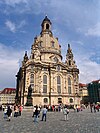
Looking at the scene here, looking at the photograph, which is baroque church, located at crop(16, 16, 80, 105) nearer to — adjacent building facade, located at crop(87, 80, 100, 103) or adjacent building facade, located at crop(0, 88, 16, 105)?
adjacent building facade, located at crop(87, 80, 100, 103)

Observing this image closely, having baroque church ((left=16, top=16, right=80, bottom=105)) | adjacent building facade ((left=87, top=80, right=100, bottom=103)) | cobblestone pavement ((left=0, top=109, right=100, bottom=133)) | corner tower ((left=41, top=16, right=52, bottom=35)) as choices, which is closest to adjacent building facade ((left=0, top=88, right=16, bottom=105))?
baroque church ((left=16, top=16, right=80, bottom=105))

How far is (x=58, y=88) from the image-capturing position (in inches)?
2512

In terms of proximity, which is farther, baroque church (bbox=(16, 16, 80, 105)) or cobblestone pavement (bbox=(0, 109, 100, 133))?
baroque church (bbox=(16, 16, 80, 105))

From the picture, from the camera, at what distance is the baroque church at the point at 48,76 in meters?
60.2

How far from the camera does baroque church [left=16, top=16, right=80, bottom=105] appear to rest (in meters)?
60.2

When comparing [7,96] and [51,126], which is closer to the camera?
[51,126]

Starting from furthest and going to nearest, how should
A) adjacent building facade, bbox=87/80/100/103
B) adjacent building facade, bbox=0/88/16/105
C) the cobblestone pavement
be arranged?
1. adjacent building facade, bbox=0/88/16/105
2. adjacent building facade, bbox=87/80/100/103
3. the cobblestone pavement

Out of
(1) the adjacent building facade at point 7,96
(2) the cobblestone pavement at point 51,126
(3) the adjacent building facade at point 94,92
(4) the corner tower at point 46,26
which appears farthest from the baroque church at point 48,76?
(1) the adjacent building facade at point 7,96

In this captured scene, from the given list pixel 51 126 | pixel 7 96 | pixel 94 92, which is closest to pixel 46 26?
pixel 94 92

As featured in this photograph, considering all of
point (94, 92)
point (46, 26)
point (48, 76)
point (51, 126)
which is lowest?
point (51, 126)

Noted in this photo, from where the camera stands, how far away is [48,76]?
209ft

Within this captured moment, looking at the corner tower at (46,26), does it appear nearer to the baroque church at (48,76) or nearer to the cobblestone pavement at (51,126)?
the baroque church at (48,76)

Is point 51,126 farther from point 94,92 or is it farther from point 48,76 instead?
point 94,92

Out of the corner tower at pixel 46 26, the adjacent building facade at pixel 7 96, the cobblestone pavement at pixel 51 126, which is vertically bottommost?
the cobblestone pavement at pixel 51 126
